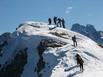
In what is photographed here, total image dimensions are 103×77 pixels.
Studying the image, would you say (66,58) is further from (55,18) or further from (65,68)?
(55,18)

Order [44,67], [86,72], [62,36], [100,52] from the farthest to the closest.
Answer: [62,36], [100,52], [44,67], [86,72]

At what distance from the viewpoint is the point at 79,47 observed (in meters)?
68.4

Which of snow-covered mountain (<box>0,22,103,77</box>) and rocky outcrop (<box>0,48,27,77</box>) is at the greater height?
snow-covered mountain (<box>0,22,103,77</box>)

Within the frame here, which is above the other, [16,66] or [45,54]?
[45,54]

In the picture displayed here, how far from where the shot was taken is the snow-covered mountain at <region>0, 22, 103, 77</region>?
182 feet

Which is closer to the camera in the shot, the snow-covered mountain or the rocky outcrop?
the snow-covered mountain

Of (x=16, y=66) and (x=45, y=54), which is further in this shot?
(x=16, y=66)

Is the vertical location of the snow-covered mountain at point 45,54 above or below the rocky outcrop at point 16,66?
above

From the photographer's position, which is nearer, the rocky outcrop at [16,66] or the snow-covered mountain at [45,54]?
the snow-covered mountain at [45,54]

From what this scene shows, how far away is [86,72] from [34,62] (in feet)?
86.9

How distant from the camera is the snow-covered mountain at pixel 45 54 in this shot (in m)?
55.5

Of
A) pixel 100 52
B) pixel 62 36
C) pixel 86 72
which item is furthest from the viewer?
pixel 62 36

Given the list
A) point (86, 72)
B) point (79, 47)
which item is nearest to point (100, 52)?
point (79, 47)

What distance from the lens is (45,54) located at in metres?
68.7
